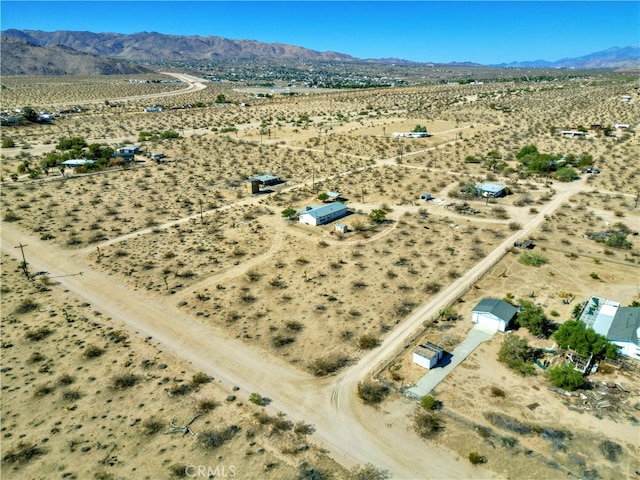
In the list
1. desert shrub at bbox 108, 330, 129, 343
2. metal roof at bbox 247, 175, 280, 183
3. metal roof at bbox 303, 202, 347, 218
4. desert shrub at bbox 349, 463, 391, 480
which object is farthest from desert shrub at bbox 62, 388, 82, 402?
metal roof at bbox 247, 175, 280, 183

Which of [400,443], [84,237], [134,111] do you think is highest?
[134,111]

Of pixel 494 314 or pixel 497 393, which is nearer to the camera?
pixel 497 393

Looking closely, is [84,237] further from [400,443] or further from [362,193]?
[400,443]

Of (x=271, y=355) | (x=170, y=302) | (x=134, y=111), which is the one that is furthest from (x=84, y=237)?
(x=134, y=111)

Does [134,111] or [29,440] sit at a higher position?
[134,111]

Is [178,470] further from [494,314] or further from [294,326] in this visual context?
[494,314]

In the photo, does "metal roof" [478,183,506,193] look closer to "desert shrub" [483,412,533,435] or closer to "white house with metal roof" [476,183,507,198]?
"white house with metal roof" [476,183,507,198]

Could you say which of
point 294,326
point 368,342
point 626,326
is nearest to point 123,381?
point 294,326
